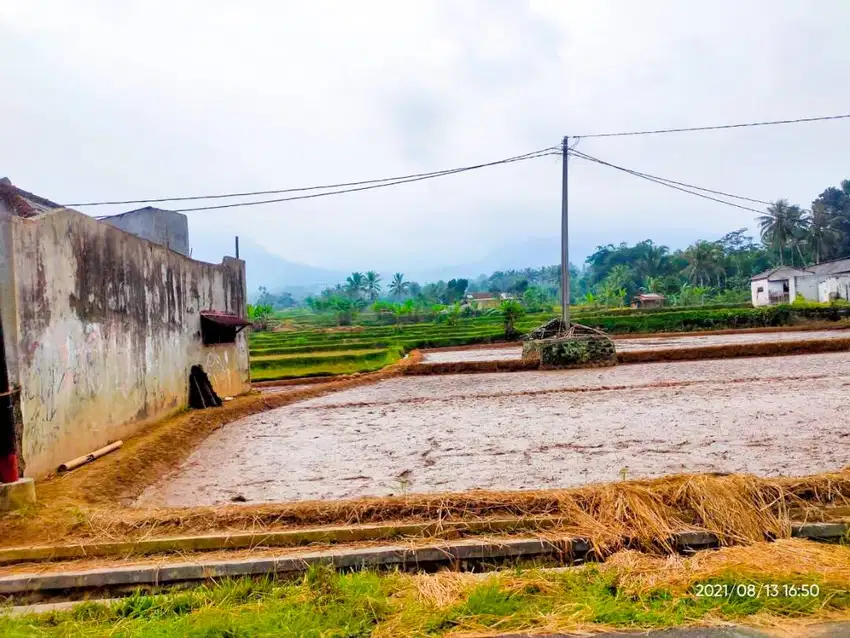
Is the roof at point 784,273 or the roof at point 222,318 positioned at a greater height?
the roof at point 784,273

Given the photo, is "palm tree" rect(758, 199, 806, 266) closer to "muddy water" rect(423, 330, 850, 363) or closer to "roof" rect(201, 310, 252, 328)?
"muddy water" rect(423, 330, 850, 363)

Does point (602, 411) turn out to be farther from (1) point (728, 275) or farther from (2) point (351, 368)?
(1) point (728, 275)

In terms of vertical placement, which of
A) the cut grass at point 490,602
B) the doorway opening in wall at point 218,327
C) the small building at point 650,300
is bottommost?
the cut grass at point 490,602

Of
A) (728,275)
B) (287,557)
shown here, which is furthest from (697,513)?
(728,275)

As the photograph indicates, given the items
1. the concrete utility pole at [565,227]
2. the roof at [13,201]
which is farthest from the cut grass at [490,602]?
the concrete utility pole at [565,227]

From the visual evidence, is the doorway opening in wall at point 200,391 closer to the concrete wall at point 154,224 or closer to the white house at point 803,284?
the concrete wall at point 154,224

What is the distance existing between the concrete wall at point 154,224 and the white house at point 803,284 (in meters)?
45.2

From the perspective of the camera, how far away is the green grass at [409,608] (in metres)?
3.16

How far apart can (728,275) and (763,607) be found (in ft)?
243

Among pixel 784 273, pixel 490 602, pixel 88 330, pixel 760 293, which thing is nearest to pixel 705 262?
pixel 760 293

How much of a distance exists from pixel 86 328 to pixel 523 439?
5715 millimetres

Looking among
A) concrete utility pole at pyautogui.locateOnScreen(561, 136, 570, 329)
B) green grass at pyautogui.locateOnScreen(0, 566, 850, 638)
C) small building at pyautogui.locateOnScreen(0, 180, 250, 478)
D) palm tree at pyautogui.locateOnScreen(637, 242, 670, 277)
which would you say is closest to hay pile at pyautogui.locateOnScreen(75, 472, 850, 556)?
green grass at pyautogui.locateOnScreen(0, 566, 850, 638)

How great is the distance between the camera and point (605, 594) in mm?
3455

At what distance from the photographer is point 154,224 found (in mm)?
14195
